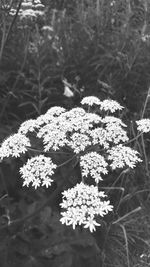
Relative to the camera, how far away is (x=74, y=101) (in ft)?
13.7

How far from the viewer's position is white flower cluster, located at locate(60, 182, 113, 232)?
173 centimetres

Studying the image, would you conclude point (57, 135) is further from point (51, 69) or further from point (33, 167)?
point (51, 69)

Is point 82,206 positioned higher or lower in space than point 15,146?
lower

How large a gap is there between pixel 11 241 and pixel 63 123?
88 cm

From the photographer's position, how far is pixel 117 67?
14.3 feet

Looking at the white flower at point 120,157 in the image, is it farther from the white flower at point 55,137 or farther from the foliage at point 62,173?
the white flower at point 55,137

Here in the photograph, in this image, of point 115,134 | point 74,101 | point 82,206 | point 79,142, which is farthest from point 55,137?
point 74,101

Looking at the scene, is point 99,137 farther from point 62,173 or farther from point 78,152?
point 62,173

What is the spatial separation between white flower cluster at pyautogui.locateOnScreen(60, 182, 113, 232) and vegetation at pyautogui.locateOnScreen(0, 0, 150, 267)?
0.57 metres

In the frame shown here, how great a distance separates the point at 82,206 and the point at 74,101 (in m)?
2.51

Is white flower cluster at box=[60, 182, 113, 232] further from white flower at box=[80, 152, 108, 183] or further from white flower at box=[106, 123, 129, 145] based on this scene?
white flower at box=[106, 123, 129, 145]

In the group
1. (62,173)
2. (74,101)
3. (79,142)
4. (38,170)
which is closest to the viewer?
(38,170)

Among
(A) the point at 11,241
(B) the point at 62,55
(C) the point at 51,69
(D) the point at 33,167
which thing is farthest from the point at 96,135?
(B) the point at 62,55

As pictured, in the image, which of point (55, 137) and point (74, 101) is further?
point (74, 101)
